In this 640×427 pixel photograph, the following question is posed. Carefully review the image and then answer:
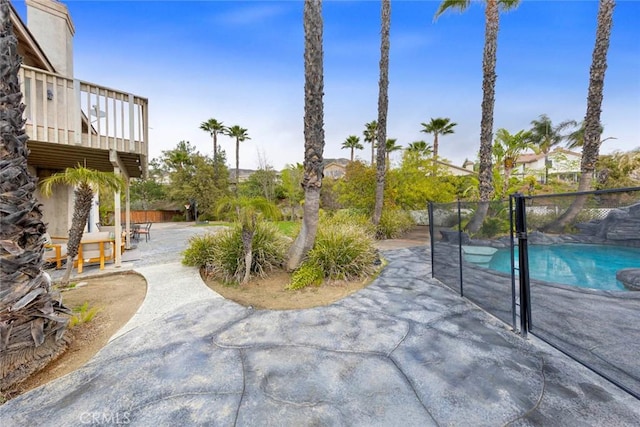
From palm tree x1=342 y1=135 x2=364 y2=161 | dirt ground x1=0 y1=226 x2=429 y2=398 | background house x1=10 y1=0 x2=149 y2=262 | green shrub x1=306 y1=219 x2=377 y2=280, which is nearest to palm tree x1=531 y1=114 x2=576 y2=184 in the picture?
palm tree x1=342 y1=135 x2=364 y2=161

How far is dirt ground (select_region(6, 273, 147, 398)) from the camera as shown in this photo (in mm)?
2307

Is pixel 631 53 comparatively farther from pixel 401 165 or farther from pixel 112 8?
pixel 112 8

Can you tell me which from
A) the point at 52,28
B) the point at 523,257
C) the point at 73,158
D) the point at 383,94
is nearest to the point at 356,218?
the point at 383,94

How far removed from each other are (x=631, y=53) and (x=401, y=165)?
999 cm

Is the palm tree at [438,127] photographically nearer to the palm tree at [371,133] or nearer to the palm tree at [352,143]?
the palm tree at [371,133]

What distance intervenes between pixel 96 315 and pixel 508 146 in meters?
16.6

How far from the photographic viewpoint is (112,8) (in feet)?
22.6

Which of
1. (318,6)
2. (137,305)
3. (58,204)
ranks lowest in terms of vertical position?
(137,305)

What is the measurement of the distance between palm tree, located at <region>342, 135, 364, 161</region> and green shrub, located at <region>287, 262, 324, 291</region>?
90.7 feet

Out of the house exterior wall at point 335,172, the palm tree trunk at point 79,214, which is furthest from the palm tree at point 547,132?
the palm tree trunk at point 79,214

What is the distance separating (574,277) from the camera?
2926 mm

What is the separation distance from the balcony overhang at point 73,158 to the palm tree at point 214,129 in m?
17.2

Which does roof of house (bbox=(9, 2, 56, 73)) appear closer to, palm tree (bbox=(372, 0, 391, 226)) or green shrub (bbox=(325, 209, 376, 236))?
green shrub (bbox=(325, 209, 376, 236))

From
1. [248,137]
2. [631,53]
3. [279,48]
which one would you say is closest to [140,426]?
[279,48]
